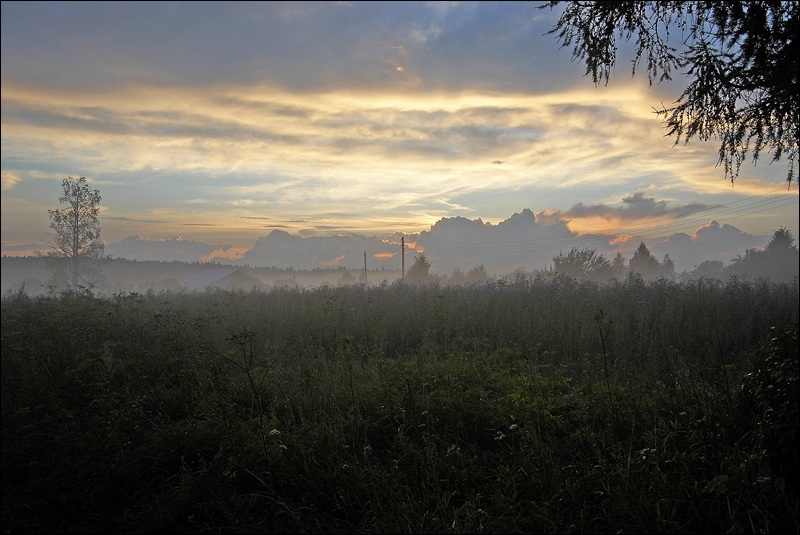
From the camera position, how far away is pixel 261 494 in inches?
128

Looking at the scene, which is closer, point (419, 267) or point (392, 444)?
point (392, 444)

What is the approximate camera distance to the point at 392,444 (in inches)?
155

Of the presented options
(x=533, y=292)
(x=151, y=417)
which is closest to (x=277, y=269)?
(x=533, y=292)

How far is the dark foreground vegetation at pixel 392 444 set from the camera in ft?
9.68

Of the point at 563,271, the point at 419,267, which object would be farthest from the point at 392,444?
the point at 419,267

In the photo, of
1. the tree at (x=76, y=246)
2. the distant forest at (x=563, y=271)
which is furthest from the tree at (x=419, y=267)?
the tree at (x=76, y=246)

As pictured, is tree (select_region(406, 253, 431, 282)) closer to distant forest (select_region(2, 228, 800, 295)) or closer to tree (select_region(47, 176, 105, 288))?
distant forest (select_region(2, 228, 800, 295))

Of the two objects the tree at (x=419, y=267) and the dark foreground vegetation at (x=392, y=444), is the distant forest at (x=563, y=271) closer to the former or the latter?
the tree at (x=419, y=267)

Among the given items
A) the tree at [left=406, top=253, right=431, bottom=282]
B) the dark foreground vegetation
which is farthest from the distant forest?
the dark foreground vegetation

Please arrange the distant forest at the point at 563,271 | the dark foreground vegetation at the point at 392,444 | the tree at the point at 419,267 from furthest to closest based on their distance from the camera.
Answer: the tree at the point at 419,267 → the distant forest at the point at 563,271 → the dark foreground vegetation at the point at 392,444

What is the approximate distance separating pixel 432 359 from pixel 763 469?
3953 mm

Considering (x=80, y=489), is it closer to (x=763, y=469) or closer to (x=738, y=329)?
(x=763, y=469)

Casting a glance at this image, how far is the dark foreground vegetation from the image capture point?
2.95 metres

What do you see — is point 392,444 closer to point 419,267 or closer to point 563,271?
point 563,271
